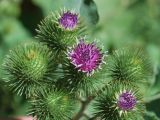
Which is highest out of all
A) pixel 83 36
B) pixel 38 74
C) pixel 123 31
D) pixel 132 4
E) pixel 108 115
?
pixel 132 4

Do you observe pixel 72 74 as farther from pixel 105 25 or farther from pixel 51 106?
pixel 105 25

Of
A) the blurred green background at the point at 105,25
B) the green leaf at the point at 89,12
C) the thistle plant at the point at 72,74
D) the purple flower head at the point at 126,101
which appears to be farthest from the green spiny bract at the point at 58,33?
the blurred green background at the point at 105,25

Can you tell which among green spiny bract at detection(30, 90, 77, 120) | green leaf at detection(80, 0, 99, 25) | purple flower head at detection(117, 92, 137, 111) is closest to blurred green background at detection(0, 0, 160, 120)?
green leaf at detection(80, 0, 99, 25)

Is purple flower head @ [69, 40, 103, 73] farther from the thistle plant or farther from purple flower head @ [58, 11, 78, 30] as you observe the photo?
purple flower head @ [58, 11, 78, 30]

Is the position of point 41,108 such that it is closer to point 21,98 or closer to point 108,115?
point 108,115

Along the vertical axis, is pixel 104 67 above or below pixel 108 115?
above

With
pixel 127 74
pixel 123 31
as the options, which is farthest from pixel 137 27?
pixel 127 74
